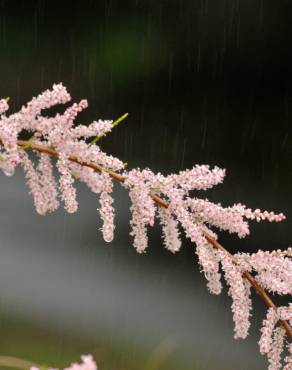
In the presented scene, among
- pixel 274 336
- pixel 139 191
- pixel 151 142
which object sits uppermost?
pixel 151 142

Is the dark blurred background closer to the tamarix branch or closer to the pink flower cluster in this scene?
the pink flower cluster

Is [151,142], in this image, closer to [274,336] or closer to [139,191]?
[274,336]

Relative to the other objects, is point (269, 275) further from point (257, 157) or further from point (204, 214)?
point (257, 157)

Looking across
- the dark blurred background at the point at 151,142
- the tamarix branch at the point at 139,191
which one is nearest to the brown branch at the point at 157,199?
the tamarix branch at the point at 139,191

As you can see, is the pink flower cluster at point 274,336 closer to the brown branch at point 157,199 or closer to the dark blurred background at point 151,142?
the brown branch at point 157,199

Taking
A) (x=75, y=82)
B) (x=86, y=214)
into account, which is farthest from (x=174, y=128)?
(x=86, y=214)

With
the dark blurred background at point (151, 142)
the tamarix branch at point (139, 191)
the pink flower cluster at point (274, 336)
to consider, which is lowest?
the pink flower cluster at point (274, 336)

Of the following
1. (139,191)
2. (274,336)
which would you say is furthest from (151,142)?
(139,191)
